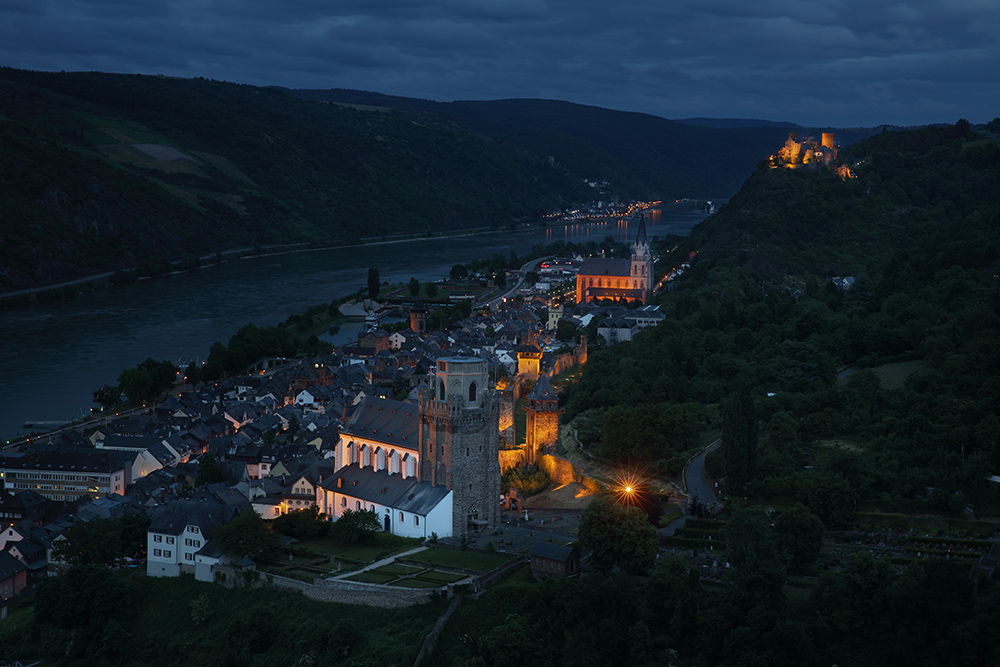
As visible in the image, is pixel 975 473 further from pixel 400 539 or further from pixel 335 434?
pixel 335 434

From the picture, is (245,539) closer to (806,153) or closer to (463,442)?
(463,442)

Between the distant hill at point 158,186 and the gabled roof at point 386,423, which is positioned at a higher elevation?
the distant hill at point 158,186

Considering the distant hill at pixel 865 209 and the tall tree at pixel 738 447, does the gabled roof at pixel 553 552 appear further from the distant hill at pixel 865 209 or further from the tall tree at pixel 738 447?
the distant hill at pixel 865 209

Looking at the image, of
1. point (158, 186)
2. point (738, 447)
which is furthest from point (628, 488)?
point (158, 186)

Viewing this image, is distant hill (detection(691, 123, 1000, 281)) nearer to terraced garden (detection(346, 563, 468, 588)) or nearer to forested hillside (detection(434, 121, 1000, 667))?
forested hillside (detection(434, 121, 1000, 667))

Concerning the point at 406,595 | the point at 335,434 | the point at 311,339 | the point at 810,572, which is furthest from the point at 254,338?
the point at 810,572

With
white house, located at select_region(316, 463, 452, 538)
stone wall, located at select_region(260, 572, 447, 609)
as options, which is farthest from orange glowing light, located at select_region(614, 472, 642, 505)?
stone wall, located at select_region(260, 572, 447, 609)

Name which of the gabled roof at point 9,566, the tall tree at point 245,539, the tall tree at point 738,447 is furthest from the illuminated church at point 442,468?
the gabled roof at point 9,566
